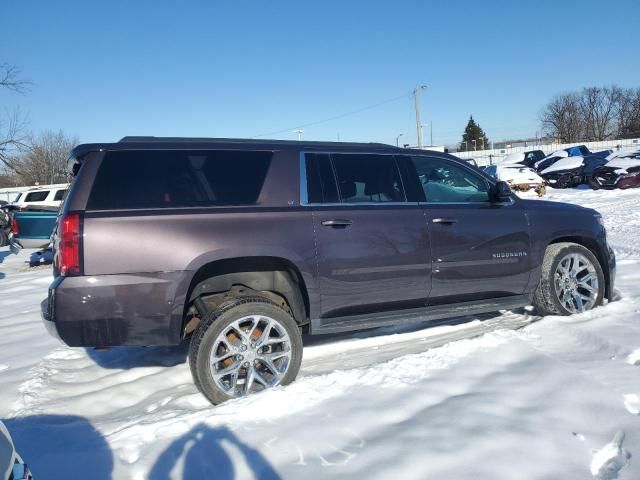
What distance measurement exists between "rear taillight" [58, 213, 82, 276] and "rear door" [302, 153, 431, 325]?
1.54 m

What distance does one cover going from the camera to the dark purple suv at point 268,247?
3.07m

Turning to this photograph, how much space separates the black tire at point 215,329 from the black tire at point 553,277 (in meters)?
2.63

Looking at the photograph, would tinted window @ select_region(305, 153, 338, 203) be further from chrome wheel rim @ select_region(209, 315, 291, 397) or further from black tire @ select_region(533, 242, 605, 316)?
black tire @ select_region(533, 242, 605, 316)

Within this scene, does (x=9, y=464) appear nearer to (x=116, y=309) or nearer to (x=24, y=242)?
(x=116, y=309)

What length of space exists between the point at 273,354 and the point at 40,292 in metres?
6.08

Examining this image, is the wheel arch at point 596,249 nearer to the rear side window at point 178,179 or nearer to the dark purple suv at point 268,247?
the dark purple suv at point 268,247

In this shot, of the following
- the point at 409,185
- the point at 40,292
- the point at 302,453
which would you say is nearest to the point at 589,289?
the point at 409,185

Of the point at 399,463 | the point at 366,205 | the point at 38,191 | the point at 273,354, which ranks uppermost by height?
the point at 38,191

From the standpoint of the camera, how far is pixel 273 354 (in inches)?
134

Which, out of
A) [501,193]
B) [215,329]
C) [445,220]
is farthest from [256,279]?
[501,193]

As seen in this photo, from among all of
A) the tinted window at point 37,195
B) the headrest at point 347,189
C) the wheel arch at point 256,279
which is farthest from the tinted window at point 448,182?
the tinted window at point 37,195

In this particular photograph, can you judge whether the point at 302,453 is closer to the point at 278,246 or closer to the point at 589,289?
the point at 278,246

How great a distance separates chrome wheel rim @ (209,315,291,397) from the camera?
3.26 m

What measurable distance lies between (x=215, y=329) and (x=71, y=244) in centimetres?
105
